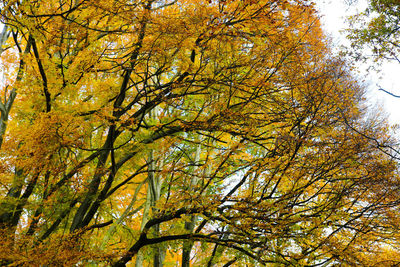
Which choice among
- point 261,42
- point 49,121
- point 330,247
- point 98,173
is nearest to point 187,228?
point 98,173

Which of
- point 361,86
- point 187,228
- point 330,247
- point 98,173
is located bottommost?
point 330,247

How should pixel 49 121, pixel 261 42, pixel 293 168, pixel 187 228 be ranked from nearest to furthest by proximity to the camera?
1. pixel 49 121
2. pixel 293 168
3. pixel 261 42
4. pixel 187 228

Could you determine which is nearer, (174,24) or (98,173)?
(174,24)

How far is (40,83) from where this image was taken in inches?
230

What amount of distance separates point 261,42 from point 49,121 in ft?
14.6

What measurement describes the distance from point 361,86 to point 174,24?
872 centimetres

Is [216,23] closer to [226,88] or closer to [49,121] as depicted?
[226,88]

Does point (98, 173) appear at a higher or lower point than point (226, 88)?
lower

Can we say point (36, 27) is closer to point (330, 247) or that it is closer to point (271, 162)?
point (271, 162)

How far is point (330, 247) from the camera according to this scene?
230 inches

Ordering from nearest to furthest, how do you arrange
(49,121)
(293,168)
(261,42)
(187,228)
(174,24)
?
1. (49,121)
2. (174,24)
3. (293,168)
4. (261,42)
5. (187,228)

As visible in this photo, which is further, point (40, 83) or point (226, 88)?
point (226, 88)

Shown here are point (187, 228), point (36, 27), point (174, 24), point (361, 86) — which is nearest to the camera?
point (36, 27)

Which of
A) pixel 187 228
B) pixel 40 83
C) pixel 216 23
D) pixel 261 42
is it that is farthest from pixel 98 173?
pixel 261 42
